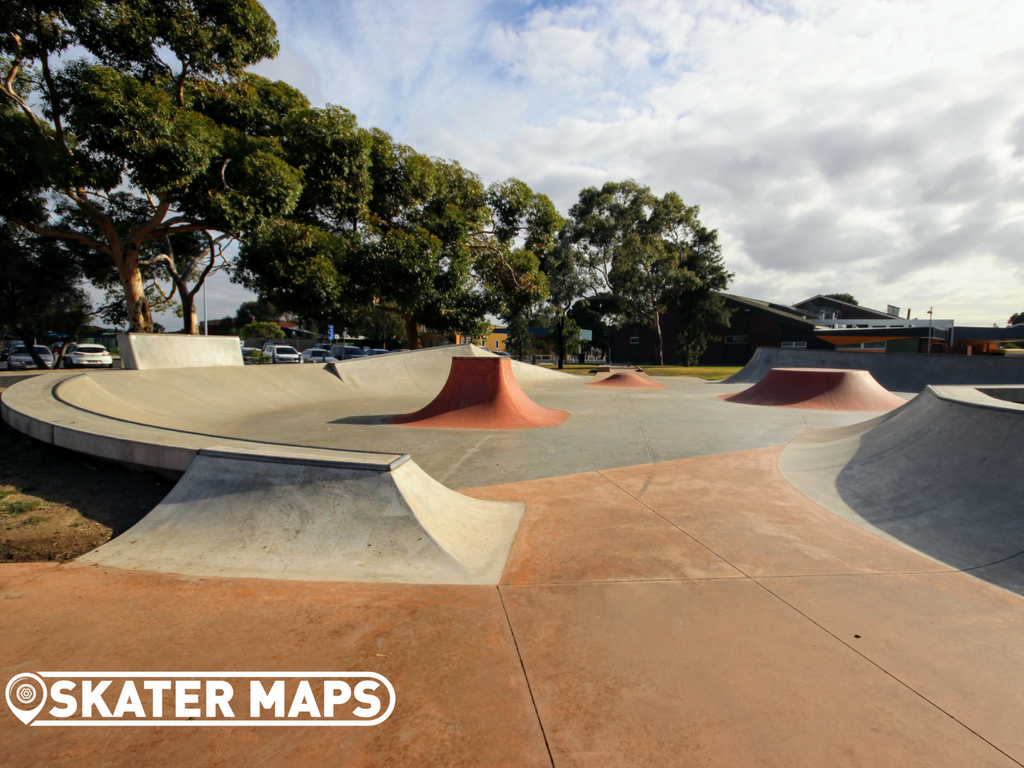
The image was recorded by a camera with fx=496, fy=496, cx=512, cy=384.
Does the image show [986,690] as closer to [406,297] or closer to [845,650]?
[845,650]

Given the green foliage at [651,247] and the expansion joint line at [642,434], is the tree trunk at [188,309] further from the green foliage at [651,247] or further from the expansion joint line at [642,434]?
the green foliage at [651,247]

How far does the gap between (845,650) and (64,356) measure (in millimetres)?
33719

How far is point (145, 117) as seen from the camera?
11359mm

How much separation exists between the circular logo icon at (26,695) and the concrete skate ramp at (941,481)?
5.50 meters

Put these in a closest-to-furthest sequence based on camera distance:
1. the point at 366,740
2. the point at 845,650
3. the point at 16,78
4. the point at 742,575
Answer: the point at 366,740, the point at 845,650, the point at 742,575, the point at 16,78

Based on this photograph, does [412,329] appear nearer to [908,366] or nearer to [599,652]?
[908,366]

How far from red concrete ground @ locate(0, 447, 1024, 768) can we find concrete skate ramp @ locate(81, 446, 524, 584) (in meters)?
0.24

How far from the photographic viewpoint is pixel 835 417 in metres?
11.3

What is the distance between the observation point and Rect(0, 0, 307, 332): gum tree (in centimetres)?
1135

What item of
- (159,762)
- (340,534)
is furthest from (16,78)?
(159,762)

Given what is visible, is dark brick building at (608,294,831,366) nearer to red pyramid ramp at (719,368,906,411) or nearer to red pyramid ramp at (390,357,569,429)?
red pyramid ramp at (719,368,906,411)

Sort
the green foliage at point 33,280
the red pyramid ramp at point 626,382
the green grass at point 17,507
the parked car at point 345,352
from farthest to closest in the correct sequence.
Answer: the parked car at point 345,352 → the green foliage at point 33,280 → the red pyramid ramp at point 626,382 → the green grass at point 17,507

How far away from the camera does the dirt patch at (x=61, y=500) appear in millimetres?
4039

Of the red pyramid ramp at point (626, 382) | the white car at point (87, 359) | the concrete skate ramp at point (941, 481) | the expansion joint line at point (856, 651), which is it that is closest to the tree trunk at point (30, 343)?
the white car at point (87, 359)
